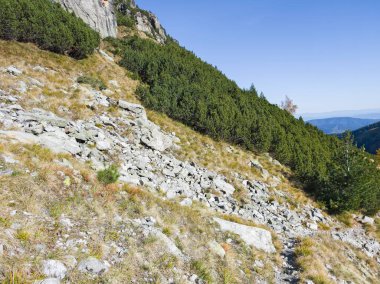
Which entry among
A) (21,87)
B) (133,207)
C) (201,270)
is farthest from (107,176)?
(21,87)

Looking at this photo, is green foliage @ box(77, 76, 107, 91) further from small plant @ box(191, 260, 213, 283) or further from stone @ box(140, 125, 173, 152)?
small plant @ box(191, 260, 213, 283)

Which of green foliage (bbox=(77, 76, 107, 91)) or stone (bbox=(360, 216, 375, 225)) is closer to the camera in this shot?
stone (bbox=(360, 216, 375, 225))

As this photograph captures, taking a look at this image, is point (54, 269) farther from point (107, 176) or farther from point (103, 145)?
point (103, 145)

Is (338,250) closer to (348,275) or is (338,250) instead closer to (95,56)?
(348,275)

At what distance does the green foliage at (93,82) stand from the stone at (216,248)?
1889 centimetres

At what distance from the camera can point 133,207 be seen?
934 centimetres

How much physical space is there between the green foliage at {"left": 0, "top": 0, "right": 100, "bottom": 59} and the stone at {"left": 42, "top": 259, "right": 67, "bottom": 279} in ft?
80.6

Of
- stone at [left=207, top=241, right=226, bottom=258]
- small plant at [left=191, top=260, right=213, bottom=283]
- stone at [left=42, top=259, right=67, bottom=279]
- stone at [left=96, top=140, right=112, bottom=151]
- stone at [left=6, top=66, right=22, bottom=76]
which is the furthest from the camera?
stone at [left=6, top=66, right=22, bottom=76]

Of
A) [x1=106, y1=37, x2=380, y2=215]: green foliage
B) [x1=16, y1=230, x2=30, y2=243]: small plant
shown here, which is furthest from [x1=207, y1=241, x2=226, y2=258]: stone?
[x1=106, y1=37, x2=380, y2=215]: green foliage

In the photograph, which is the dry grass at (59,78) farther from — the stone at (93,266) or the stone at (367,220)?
the stone at (367,220)

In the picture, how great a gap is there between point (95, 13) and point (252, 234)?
39483 mm

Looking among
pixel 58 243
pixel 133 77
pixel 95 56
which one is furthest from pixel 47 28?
pixel 58 243

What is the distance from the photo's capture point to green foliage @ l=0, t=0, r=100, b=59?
2272 cm

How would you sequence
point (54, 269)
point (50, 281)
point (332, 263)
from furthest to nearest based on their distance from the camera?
point (332, 263) < point (54, 269) < point (50, 281)
